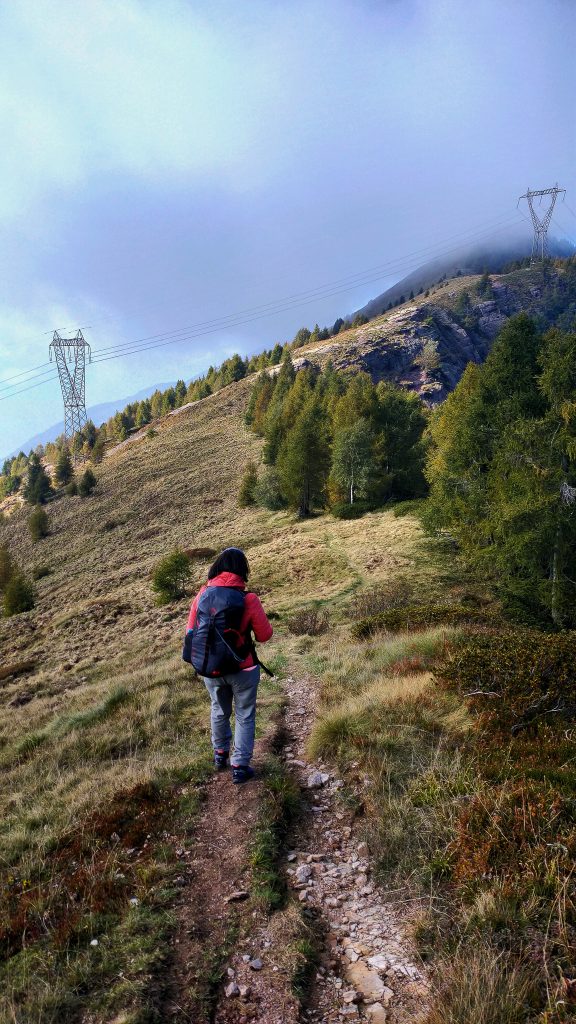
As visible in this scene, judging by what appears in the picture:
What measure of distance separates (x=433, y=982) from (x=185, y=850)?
2.50 m

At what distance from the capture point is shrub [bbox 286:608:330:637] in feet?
49.0

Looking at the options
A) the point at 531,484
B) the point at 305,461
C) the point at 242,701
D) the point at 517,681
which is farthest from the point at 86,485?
the point at 517,681

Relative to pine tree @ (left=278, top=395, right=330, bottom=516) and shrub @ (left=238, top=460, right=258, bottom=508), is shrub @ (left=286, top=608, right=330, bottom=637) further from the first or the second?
shrub @ (left=238, top=460, right=258, bottom=508)

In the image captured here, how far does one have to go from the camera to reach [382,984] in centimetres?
300

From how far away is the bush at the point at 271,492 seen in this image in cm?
4588

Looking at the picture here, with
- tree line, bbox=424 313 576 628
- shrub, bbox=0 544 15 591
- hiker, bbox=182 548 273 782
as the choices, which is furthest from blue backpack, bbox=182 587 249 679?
shrub, bbox=0 544 15 591

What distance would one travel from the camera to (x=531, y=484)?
15.0 metres

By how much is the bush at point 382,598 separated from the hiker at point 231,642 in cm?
1088

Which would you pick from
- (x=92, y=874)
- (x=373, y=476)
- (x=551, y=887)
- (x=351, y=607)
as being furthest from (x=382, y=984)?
(x=373, y=476)

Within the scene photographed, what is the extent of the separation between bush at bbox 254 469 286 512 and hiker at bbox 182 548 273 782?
131 ft

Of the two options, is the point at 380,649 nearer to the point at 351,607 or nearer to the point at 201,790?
the point at 201,790

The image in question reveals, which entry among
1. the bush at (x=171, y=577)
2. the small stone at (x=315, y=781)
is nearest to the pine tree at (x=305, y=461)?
the bush at (x=171, y=577)

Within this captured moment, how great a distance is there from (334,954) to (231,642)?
110 inches

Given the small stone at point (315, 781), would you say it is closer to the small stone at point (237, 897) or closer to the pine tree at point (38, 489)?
the small stone at point (237, 897)
